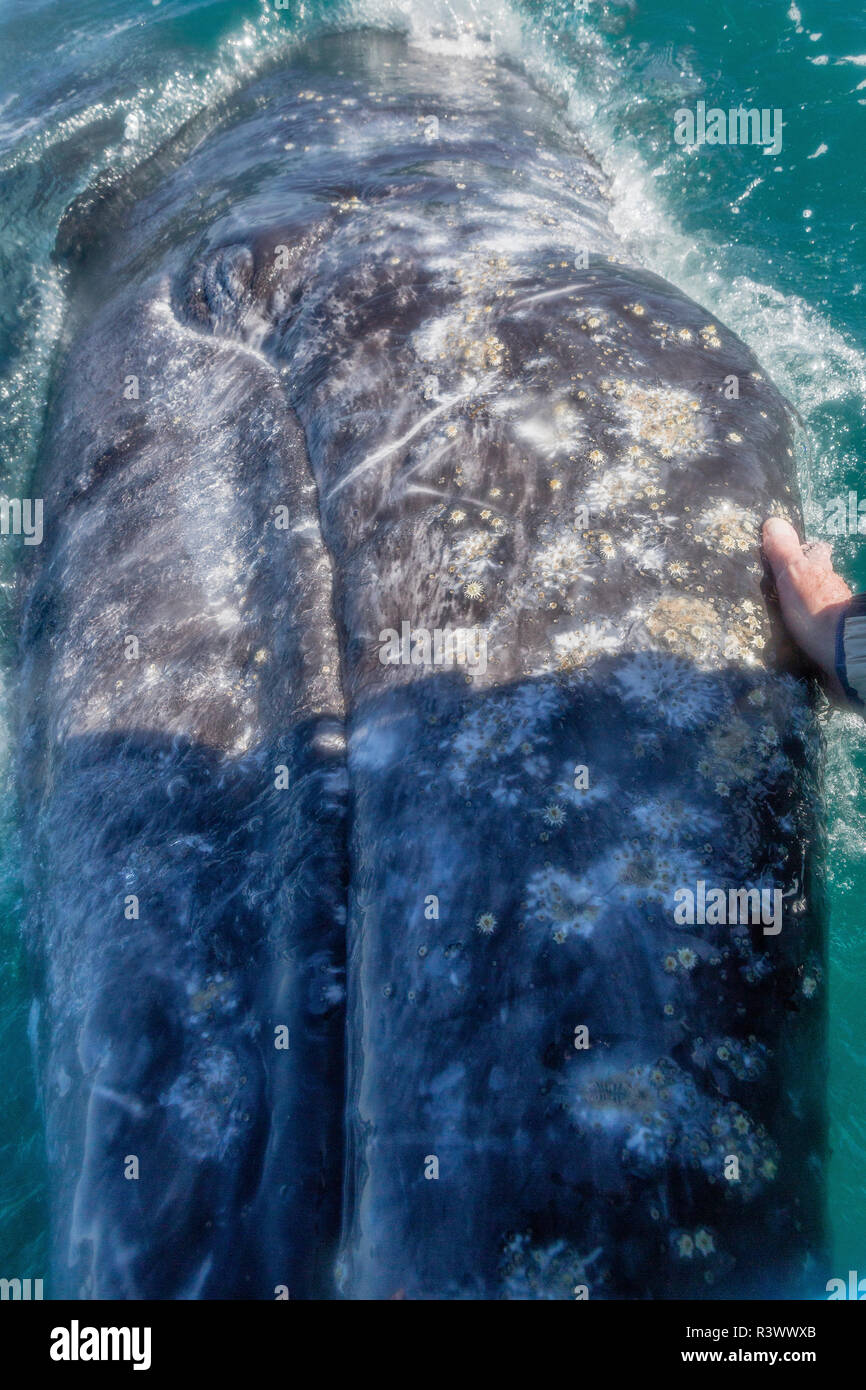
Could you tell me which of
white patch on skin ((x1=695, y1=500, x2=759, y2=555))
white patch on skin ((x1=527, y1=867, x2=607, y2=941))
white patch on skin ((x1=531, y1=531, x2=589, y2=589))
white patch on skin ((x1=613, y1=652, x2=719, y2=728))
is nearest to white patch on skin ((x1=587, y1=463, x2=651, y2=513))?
white patch on skin ((x1=531, y1=531, x2=589, y2=589))

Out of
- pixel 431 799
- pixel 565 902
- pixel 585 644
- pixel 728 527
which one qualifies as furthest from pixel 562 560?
pixel 565 902

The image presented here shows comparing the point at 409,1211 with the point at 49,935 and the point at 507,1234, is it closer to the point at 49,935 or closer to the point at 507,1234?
the point at 507,1234

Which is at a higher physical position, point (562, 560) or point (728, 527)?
point (728, 527)

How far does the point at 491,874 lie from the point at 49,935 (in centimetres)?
364

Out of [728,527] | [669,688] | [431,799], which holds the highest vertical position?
[728,527]

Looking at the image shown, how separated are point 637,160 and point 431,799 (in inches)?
409

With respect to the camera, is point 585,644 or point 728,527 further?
point 728,527

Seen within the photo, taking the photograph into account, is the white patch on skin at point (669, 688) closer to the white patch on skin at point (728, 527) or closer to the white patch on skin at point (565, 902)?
the white patch on skin at point (728, 527)

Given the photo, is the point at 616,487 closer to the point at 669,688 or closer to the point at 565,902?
the point at 669,688

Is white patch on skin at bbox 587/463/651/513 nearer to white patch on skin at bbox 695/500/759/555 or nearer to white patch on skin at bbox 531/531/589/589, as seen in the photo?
white patch on skin at bbox 531/531/589/589

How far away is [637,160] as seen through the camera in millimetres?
11977

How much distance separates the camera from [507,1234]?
13.7ft

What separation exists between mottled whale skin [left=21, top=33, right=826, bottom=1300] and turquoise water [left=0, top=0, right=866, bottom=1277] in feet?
6.69

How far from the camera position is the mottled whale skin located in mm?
4352
